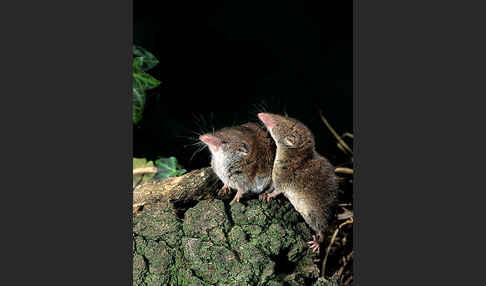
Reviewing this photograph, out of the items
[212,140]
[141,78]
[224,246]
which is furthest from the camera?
[141,78]

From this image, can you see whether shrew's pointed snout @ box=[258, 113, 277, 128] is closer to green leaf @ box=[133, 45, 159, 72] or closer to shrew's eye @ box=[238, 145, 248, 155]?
shrew's eye @ box=[238, 145, 248, 155]

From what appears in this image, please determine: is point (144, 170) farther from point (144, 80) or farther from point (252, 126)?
point (252, 126)

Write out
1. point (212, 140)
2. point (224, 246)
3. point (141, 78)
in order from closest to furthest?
1. point (224, 246)
2. point (212, 140)
3. point (141, 78)

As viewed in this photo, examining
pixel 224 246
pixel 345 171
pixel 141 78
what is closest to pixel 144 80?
pixel 141 78

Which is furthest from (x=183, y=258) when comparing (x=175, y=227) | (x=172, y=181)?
(x=172, y=181)

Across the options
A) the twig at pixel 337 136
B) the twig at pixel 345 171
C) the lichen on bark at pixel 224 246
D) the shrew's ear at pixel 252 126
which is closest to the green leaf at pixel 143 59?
the shrew's ear at pixel 252 126

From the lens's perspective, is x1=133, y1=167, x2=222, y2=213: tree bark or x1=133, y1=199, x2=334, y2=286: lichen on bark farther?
x1=133, y1=167, x2=222, y2=213: tree bark

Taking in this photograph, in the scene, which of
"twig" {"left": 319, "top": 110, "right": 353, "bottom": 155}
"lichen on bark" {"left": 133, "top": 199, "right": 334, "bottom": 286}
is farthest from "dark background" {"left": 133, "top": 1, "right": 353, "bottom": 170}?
"lichen on bark" {"left": 133, "top": 199, "right": 334, "bottom": 286}

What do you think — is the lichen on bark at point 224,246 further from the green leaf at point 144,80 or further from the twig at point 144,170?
the green leaf at point 144,80
